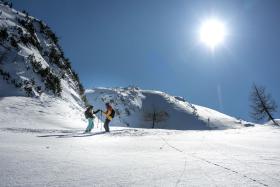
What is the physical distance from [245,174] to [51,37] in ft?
131

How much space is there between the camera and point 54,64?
113ft

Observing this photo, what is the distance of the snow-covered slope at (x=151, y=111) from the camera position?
241ft

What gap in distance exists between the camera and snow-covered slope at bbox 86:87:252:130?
73438 millimetres

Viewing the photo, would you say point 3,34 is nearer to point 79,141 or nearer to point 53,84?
point 53,84

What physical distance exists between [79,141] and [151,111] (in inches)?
2721

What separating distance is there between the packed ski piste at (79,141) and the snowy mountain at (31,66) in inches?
3.8

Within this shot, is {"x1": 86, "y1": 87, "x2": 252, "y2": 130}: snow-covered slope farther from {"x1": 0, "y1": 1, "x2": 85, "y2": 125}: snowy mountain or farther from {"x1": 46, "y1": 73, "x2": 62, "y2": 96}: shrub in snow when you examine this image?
{"x1": 46, "y1": 73, "x2": 62, "y2": 96}: shrub in snow

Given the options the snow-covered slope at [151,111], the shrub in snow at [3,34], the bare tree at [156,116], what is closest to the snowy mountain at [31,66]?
the shrub in snow at [3,34]

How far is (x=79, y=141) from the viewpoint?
1006 cm

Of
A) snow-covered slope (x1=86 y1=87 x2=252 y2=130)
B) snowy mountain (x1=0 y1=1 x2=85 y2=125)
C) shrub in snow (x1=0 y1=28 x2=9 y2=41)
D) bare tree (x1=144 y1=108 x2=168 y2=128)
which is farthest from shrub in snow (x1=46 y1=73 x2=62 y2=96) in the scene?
bare tree (x1=144 y1=108 x2=168 y2=128)

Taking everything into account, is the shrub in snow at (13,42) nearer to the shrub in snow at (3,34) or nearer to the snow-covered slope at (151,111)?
the shrub in snow at (3,34)

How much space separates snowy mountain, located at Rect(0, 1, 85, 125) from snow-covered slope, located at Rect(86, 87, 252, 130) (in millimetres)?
35727

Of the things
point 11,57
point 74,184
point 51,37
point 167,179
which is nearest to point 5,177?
point 74,184

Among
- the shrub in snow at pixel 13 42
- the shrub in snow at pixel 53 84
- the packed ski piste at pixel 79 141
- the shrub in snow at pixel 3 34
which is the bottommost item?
the packed ski piste at pixel 79 141
